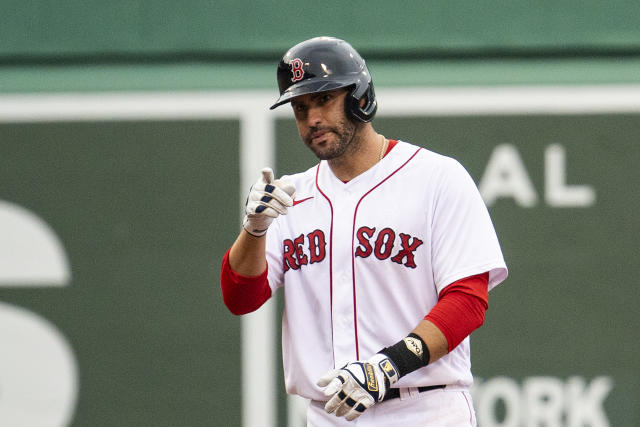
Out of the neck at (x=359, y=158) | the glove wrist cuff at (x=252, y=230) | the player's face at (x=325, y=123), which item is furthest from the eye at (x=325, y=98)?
the glove wrist cuff at (x=252, y=230)

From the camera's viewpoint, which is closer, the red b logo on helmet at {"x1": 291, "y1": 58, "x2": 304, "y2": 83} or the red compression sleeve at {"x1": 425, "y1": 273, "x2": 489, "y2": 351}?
the red compression sleeve at {"x1": 425, "y1": 273, "x2": 489, "y2": 351}

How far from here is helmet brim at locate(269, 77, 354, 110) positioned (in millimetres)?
2252

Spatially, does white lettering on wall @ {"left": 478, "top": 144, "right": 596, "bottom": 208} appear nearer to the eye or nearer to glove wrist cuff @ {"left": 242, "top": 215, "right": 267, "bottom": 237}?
the eye

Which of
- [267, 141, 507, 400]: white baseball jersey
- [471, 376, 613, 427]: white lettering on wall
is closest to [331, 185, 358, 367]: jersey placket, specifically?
[267, 141, 507, 400]: white baseball jersey

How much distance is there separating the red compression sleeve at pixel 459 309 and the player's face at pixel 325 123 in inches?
18.3

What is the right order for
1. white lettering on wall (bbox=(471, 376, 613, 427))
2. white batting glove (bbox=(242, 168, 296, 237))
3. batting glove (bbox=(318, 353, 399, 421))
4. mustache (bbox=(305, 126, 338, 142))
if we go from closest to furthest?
batting glove (bbox=(318, 353, 399, 421)) < white batting glove (bbox=(242, 168, 296, 237)) < mustache (bbox=(305, 126, 338, 142)) < white lettering on wall (bbox=(471, 376, 613, 427))

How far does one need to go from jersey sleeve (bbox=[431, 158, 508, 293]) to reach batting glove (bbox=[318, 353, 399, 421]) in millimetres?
284

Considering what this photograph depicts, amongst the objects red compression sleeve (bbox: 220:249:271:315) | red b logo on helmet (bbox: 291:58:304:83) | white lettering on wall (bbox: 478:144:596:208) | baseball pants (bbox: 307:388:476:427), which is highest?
white lettering on wall (bbox: 478:144:596:208)

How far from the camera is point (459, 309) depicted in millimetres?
2135

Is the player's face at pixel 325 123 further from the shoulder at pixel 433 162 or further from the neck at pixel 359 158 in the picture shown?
the shoulder at pixel 433 162

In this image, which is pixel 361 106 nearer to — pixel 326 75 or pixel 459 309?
pixel 326 75

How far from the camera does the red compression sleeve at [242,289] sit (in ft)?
7.64

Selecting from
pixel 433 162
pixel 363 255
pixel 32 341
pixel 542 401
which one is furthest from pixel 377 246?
pixel 32 341

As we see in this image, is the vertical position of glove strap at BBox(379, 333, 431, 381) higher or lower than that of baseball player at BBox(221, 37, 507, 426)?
lower
